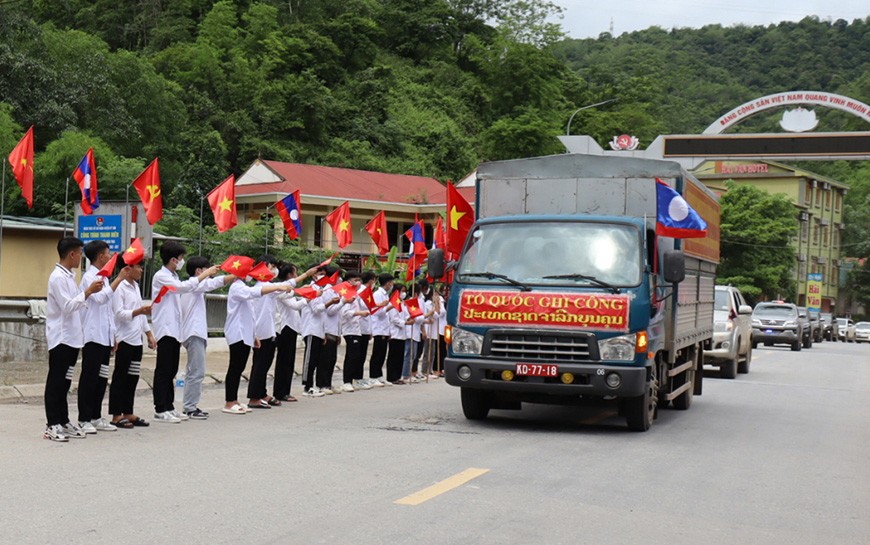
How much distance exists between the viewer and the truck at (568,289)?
36.6 ft

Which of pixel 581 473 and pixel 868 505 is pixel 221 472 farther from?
pixel 868 505

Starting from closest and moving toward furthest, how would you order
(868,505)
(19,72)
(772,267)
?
(868,505) → (19,72) → (772,267)

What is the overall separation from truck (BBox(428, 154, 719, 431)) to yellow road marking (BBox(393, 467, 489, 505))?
103 inches

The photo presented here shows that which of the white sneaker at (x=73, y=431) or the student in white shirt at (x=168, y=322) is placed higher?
the student in white shirt at (x=168, y=322)

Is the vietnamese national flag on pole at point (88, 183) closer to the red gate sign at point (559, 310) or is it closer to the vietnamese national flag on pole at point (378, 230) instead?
the vietnamese national flag on pole at point (378, 230)

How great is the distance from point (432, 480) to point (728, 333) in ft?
49.7

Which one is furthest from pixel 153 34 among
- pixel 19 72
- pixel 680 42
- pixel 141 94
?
pixel 680 42

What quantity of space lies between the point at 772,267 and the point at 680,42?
51.0m

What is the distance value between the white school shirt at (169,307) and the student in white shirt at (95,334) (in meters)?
0.75

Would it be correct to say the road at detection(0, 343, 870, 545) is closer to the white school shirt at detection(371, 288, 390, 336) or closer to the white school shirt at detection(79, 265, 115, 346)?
the white school shirt at detection(79, 265, 115, 346)

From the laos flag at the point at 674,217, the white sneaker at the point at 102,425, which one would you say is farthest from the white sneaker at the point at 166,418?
the laos flag at the point at 674,217

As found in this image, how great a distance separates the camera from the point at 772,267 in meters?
64.2

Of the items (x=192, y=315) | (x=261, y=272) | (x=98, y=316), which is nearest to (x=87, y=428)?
(x=98, y=316)

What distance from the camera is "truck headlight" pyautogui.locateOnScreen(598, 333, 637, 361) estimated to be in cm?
1114
